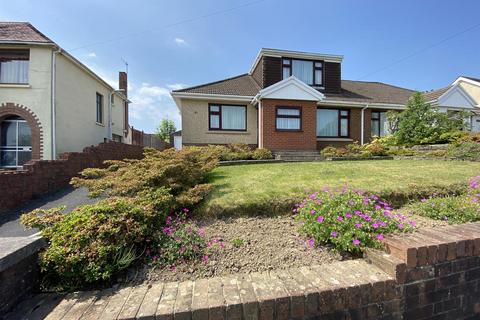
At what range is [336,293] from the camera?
1880 mm

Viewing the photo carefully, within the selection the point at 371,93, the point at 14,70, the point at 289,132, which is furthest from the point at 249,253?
the point at 371,93

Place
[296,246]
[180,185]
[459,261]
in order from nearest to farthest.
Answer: [459,261]
[296,246]
[180,185]

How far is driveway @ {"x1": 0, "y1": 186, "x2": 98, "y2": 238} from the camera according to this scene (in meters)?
4.85

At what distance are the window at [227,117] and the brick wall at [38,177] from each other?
21.7ft

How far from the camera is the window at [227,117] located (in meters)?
14.0

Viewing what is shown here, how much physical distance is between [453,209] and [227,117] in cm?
1207

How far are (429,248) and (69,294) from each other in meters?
3.18

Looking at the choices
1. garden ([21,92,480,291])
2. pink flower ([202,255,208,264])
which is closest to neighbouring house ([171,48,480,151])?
garden ([21,92,480,291])

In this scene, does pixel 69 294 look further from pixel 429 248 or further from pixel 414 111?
pixel 414 111

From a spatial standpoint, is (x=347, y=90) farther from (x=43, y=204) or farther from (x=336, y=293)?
(x=43, y=204)

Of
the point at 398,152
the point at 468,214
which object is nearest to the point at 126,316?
the point at 468,214

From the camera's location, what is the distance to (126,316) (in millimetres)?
1646

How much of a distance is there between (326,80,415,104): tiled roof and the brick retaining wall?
13820 mm

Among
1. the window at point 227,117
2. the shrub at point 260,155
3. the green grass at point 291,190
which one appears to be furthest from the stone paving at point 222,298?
the window at point 227,117
